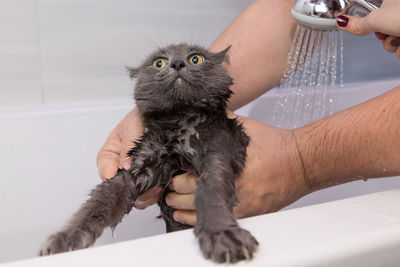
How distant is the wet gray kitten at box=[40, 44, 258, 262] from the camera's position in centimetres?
96

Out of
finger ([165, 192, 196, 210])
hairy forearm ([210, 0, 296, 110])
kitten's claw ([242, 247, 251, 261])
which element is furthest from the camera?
→ hairy forearm ([210, 0, 296, 110])

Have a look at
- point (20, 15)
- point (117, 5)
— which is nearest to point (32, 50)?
point (20, 15)

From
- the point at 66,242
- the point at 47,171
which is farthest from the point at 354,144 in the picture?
the point at 47,171

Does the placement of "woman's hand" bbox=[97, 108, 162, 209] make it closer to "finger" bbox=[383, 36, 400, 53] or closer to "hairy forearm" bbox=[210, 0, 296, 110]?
"hairy forearm" bbox=[210, 0, 296, 110]

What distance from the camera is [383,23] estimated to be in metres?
1.03

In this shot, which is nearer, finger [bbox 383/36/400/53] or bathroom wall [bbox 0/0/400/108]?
finger [bbox 383/36/400/53]

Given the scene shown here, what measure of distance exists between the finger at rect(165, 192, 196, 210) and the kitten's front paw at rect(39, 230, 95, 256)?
0.29m

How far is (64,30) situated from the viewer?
1.89 meters

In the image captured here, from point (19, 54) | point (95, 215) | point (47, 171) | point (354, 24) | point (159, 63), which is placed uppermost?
point (354, 24)

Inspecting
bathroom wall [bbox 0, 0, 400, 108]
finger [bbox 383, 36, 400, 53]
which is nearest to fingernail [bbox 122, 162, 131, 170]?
finger [bbox 383, 36, 400, 53]

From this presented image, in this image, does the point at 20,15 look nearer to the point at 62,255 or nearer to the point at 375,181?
the point at 62,255

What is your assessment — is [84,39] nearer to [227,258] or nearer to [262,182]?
[262,182]

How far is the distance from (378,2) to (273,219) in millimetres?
668

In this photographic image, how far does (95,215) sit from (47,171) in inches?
33.1
